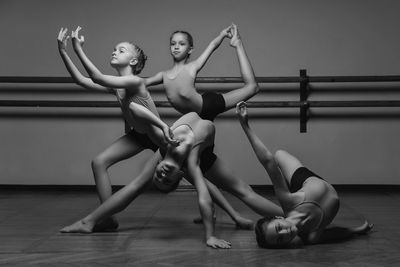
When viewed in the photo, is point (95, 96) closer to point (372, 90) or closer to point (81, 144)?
point (81, 144)

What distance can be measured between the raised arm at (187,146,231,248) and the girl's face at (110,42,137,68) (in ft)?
2.14

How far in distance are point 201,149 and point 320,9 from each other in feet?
9.13

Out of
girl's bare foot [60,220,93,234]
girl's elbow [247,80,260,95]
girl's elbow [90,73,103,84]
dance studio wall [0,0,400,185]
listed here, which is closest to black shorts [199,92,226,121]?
girl's elbow [247,80,260,95]

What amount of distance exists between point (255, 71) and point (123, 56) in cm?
226

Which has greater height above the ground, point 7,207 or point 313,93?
point 313,93

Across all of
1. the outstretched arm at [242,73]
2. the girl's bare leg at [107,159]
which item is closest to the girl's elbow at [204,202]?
the girl's bare leg at [107,159]

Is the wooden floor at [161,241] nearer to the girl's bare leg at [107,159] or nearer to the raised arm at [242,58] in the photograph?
the girl's bare leg at [107,159]

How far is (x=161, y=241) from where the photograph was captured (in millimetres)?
2904

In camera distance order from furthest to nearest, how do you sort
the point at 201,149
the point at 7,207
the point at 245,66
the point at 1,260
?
the point at 7,207 → the point at 245,66 → the point at 201,149 → the point at 1,260

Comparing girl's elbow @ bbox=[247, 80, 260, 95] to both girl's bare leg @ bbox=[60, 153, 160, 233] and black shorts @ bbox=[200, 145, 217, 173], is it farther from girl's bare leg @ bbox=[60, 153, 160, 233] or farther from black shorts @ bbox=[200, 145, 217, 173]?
girl's bare leg @ bbox=[60, 153, 160, 233]

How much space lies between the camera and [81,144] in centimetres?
528

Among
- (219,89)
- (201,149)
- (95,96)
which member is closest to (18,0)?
(95,96)

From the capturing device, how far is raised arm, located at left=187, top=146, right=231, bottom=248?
274 cm

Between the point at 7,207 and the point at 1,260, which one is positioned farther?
the point at 7,207
